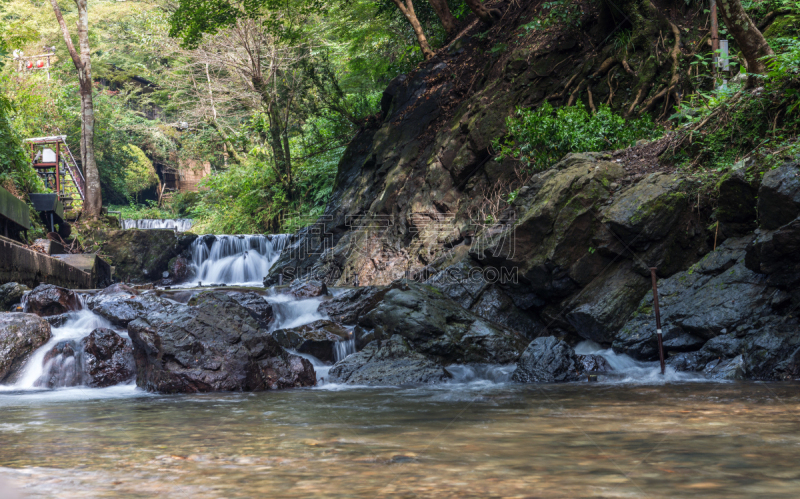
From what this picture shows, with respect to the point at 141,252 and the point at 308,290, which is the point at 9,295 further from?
the point at 141,252

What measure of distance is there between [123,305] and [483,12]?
1130 centimetres

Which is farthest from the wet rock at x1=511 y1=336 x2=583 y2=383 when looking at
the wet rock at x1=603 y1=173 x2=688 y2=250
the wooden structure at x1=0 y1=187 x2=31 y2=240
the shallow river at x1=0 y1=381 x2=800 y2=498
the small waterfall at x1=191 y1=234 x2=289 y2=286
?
the small waterfall at x1=191 y1=234 x2=289 y2=286

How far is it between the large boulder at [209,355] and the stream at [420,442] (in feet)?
1.54

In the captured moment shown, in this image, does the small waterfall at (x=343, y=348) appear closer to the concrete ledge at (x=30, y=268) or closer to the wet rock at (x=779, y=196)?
the wet rock at (x=779, y=196)

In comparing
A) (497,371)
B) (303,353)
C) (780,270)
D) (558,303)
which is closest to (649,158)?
(558,303)

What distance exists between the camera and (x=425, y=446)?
352 cm

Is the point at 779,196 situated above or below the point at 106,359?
above

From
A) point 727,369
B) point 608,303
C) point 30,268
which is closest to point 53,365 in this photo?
point 30,268

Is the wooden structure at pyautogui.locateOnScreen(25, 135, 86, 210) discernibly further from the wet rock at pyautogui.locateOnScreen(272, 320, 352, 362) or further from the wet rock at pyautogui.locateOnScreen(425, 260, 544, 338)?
the wet rock at pyautogui.locateOnScreen(425, 260, 544, 338)

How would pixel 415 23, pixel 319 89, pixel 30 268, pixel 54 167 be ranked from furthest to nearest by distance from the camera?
pixel 54 167, pixel 319 89, pixel 415 23, pixel 30 268

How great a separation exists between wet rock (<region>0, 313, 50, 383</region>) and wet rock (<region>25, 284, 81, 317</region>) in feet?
5.94

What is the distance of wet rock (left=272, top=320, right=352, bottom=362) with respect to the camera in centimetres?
915

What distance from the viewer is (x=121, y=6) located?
35500 millimetres

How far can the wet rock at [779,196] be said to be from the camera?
6273mm
